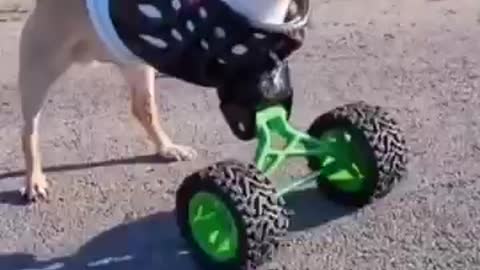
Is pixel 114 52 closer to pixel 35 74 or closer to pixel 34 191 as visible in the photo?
pixel 35 74

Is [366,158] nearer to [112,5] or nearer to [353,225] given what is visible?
[353,225]

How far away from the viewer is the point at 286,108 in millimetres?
3010

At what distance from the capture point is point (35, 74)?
Result: 322 centimetres

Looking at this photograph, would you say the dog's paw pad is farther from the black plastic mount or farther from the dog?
the black plastic mount

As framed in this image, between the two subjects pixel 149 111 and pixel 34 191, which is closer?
pixel 34 191

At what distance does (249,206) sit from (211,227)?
0.18 metres

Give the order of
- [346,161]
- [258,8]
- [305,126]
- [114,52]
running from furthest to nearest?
[305,126] → [346,161] → [114,52] → [258,8]

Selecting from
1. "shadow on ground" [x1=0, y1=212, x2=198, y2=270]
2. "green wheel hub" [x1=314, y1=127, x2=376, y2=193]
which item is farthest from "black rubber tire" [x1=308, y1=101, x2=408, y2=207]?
"shadow on ground" [x1=0, y1=212, x2=198, y2=270]

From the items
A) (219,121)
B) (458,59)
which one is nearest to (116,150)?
(219,121)

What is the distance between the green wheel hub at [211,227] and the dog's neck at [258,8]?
17.5 inches

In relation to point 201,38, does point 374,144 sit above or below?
below

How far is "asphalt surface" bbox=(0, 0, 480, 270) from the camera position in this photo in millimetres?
3047

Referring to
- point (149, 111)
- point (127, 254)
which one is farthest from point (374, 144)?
point (149, 111)

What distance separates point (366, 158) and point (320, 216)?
200mm
